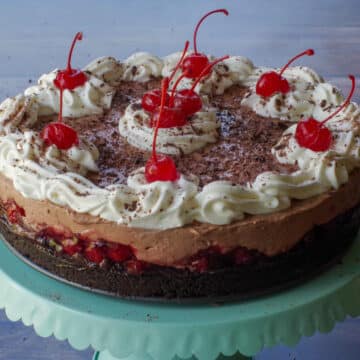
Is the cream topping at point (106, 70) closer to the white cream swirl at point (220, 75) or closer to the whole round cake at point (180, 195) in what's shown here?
the white cream swirl at point (220, 75)

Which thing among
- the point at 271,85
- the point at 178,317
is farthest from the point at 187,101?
the point at 178,317

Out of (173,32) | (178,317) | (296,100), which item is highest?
(296,100)

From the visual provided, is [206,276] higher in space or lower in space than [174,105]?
lower

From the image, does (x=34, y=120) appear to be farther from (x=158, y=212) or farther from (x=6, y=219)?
(x=158, y=212)

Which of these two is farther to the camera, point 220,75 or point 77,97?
point 220,75

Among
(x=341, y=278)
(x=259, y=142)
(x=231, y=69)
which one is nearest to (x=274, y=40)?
(x=231, y=69)

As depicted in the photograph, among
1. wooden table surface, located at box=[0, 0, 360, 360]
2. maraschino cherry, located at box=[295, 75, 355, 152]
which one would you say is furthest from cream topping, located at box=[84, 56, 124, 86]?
wooden table surface, located at box=[0, 0, 360, 360]

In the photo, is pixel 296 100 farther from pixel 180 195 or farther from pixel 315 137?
pixel 180 195
